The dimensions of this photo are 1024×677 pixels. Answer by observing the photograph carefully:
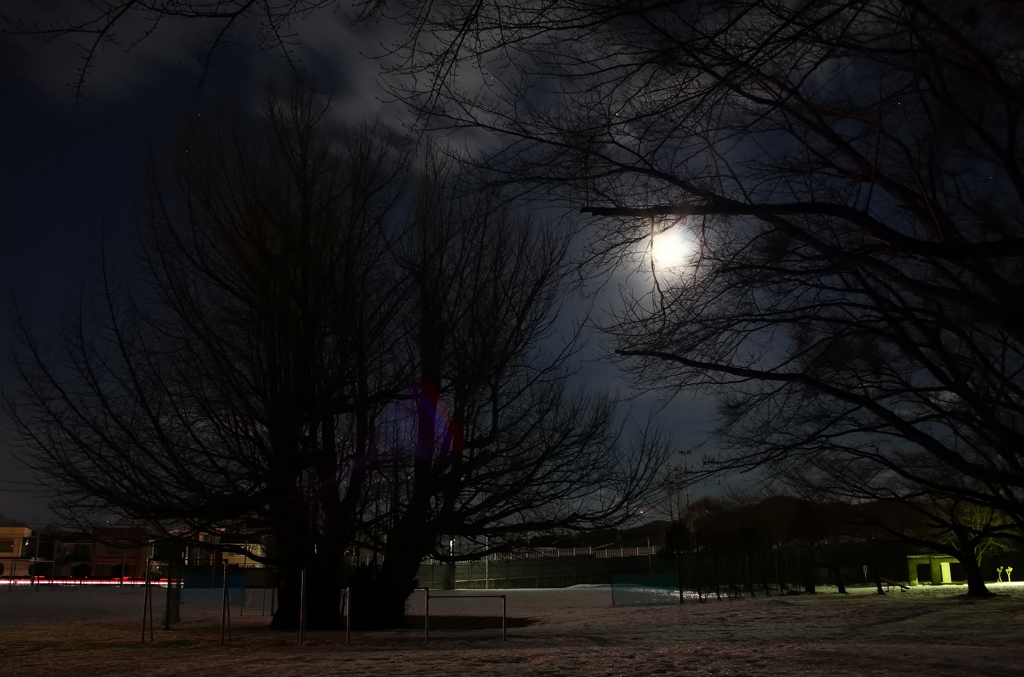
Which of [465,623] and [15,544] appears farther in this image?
[15,544]

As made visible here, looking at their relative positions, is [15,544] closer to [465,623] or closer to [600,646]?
[465,623]

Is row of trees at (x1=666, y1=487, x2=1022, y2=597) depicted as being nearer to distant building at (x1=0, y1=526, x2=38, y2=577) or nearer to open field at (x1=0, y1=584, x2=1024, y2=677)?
open field at (x1=0, y1=584, x2=1024, y2=677)

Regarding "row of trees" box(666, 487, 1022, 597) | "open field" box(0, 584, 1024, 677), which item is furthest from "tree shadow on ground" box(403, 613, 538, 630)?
"row of trees" box(666, 487, 1022, 597)

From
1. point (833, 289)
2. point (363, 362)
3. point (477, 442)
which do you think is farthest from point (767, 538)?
point (833, 289)

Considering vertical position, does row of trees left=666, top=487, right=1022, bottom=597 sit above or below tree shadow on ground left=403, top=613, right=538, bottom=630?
above

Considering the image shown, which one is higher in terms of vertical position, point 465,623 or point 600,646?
point 600,646

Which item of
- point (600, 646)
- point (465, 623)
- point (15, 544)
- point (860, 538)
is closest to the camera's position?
point (600, 646)

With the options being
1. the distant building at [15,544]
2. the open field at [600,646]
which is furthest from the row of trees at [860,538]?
the distant building at [15,544]

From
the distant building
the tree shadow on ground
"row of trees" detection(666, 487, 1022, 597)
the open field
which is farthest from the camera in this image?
the distant building

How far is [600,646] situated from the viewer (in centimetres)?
1144

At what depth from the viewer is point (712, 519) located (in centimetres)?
7600

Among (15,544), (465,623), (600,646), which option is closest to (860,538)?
(465,623)

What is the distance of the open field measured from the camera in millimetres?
8527

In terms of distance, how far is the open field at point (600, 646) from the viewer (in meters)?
8.53
